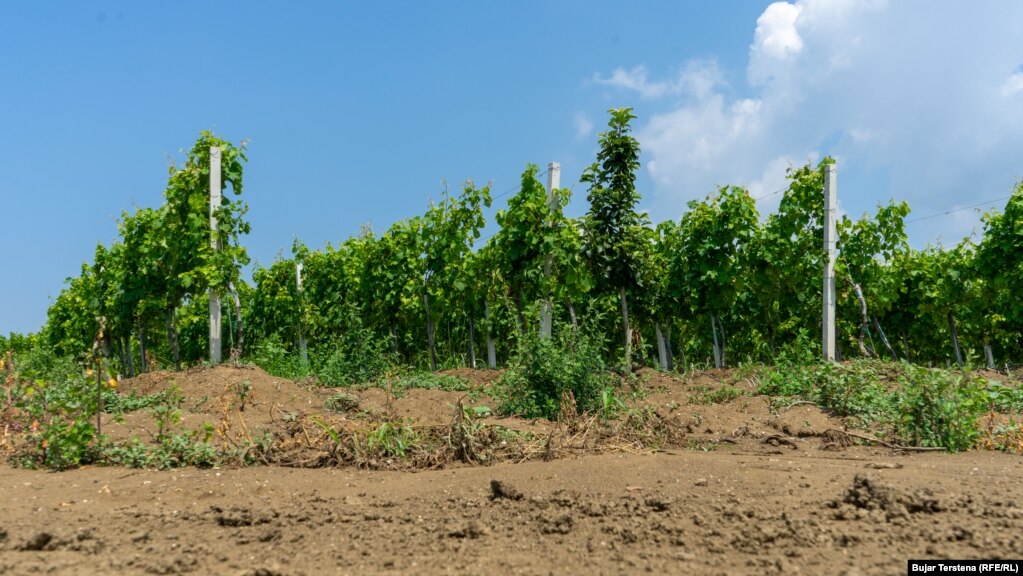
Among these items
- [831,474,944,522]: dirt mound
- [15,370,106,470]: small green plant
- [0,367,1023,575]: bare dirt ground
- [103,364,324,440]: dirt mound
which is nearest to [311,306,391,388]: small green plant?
[103,364,324,440]: dirt mound

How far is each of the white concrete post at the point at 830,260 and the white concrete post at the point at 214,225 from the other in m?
Answer: 10.8

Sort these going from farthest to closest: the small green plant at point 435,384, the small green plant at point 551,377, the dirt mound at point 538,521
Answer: the small green plant at point 435,384
the small green plant at point 551,377
the dirt mound at point 538,521

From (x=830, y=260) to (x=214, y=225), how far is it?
11.2 m

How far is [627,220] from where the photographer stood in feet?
43.0

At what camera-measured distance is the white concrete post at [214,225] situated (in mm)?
13992

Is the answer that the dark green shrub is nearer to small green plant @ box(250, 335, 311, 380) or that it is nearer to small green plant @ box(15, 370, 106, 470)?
small green plant @ box(15, 370, 106, 470)

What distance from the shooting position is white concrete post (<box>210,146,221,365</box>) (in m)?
14.0

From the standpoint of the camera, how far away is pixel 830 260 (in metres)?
12.6

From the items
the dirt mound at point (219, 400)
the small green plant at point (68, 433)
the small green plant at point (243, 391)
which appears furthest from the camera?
the small green plant at point (243, 391)

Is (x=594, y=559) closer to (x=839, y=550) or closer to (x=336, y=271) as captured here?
(x=839, y=550)

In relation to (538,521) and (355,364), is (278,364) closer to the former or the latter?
(355,364)

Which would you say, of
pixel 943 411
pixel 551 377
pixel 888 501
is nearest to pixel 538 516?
pixel 888 501

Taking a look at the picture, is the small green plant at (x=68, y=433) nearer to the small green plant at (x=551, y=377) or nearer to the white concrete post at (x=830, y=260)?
the small green plant at (x=551, y=377)

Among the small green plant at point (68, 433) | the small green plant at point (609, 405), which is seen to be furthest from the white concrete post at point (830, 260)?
the small green plant at point (68, 433)
